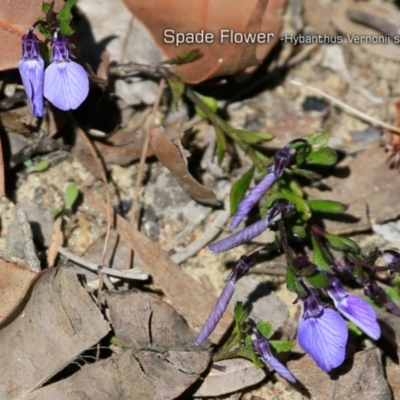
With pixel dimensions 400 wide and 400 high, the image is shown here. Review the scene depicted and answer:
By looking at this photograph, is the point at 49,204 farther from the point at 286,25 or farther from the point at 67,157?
the point at 286,25

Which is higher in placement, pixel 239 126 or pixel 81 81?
pixel 81 81

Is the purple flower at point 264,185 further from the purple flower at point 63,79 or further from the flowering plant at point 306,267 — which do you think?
the purple flower at point 63,79

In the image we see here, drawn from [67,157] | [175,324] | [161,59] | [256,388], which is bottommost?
[256,388]

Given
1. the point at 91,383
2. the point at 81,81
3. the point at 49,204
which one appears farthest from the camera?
the point at 49,204

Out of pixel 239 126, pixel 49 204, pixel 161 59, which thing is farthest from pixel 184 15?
pixel 49 204

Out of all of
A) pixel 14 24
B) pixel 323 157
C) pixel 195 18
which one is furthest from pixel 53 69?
pixel 323 157

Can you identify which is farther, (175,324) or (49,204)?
(49,204)

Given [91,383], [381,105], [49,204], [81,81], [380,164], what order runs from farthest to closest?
[381,105], [380,164], [49,204], [81,81], [91,383]
